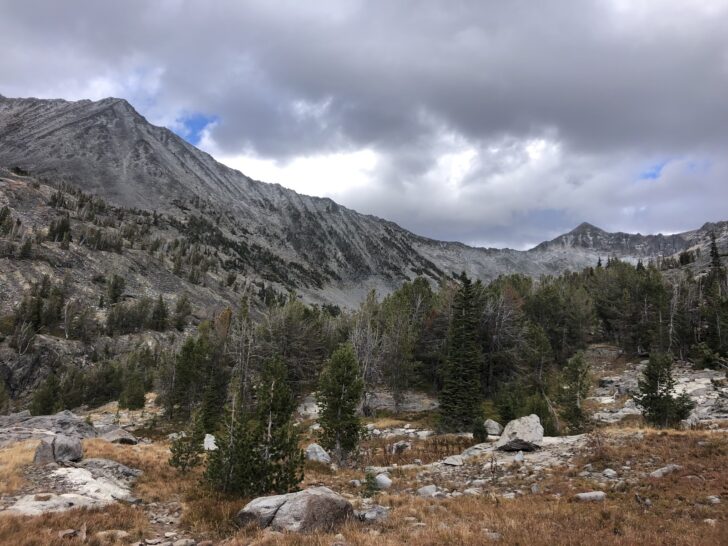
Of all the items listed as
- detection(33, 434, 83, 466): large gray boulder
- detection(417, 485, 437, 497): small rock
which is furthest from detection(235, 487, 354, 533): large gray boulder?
detection(33, 434, 83, 466): large gray boulder

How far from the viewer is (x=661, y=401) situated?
94.6 ft

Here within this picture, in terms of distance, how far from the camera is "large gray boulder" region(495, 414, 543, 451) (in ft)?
84.5

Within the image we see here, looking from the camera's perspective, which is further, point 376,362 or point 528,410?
point 376,362

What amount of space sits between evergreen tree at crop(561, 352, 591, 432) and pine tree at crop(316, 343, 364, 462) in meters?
16.3

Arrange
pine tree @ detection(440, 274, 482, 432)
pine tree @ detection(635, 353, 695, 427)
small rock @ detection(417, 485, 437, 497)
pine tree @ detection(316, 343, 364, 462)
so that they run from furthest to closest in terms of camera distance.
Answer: pine tree @ detection(440, 274, 482, 432) → pine tree @ detection(635, 353, 695, 427) → pine tree @ detection(316, 343, 364, 462) → small rock @ detection(417, 485, 437, 497)

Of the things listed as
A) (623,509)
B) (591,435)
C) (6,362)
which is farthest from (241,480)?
(6,362)

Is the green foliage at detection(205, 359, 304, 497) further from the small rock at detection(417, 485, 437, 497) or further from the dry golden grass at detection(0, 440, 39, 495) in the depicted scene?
the dry golden grass at detection(0, 440, 39, 495)

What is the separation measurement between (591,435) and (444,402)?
17.9 metres

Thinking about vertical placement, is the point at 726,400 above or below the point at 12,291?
below

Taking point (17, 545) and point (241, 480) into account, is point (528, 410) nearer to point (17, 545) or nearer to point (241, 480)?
point (241, 480)

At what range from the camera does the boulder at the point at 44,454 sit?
19.9m

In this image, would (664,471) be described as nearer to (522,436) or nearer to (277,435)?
(522,436)

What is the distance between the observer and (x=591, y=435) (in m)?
24.3

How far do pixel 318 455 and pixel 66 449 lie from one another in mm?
14390
